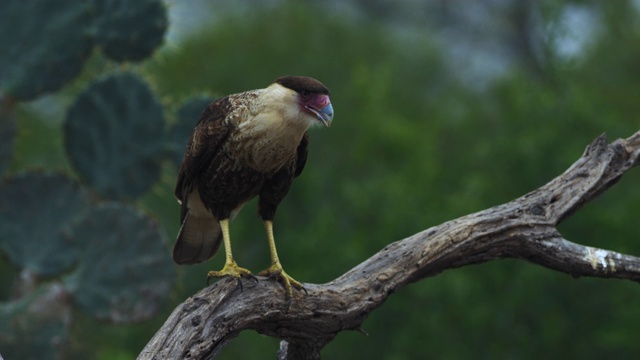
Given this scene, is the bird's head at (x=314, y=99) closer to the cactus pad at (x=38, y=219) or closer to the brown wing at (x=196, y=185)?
the brown wing at (x=196, y=185)

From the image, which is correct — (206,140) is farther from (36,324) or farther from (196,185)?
(36,324)

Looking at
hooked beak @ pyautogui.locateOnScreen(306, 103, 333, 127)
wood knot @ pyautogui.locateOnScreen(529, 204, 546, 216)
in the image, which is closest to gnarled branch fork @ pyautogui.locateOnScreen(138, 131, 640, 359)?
wood knot @ pyautogui.locateOnScreen(529, 204, 546, 216)

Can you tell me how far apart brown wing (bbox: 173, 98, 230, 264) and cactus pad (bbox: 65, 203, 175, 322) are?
1.84 metres

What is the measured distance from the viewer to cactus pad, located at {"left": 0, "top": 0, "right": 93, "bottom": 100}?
7.89 m

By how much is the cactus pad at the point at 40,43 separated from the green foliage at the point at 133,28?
5.8 inches

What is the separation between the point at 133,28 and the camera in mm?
7812

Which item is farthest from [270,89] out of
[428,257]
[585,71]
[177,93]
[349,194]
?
[585,71]

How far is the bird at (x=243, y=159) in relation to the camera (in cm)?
507

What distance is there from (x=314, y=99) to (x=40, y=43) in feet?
11.4

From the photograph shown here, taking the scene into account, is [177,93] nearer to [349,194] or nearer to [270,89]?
[349,194]

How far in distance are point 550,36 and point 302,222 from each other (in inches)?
159

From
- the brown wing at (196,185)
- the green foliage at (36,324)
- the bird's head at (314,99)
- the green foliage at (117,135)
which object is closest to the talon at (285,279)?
the brown wing at (196,185)

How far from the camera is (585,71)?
19.9 metres

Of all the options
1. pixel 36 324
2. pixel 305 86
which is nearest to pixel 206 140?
pixel 305 86
